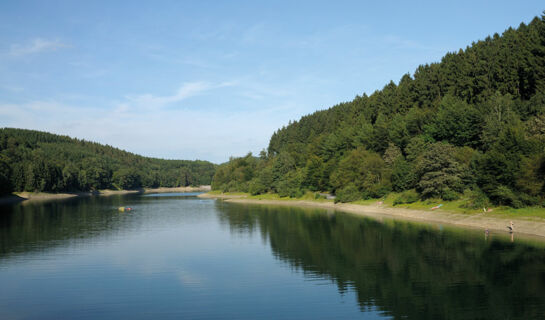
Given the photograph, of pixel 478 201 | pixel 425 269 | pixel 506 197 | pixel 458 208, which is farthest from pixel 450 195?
pixel 425 269

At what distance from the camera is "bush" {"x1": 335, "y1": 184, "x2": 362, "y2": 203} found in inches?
4528

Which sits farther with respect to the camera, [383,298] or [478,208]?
[478,208]

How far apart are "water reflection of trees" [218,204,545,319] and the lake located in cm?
12

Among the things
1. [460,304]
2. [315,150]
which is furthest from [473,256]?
[315,150]

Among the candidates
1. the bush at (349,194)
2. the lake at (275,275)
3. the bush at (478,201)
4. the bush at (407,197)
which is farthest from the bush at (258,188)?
the lake at (275,275)

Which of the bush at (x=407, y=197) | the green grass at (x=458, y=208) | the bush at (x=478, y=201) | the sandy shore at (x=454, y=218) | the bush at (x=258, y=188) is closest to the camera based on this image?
the sandy shore at (x=454, y=218)

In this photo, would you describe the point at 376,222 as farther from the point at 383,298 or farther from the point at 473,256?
the point at 383,298

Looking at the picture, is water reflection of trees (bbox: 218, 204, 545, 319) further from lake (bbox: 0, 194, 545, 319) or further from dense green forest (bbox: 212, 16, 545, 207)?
dense green forest (bbox: 212, 16, 545, 207)

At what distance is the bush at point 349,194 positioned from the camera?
11500cm

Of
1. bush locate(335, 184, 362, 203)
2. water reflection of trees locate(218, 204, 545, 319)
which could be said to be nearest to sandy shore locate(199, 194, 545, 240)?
bush locate(335, 184, 362, 203)

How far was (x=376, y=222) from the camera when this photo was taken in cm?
7819

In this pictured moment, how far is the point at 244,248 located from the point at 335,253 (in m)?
12.1

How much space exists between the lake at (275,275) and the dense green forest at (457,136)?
44.5 feet

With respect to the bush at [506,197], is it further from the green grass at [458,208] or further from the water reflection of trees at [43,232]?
the water reflection of trees at [43,232]
